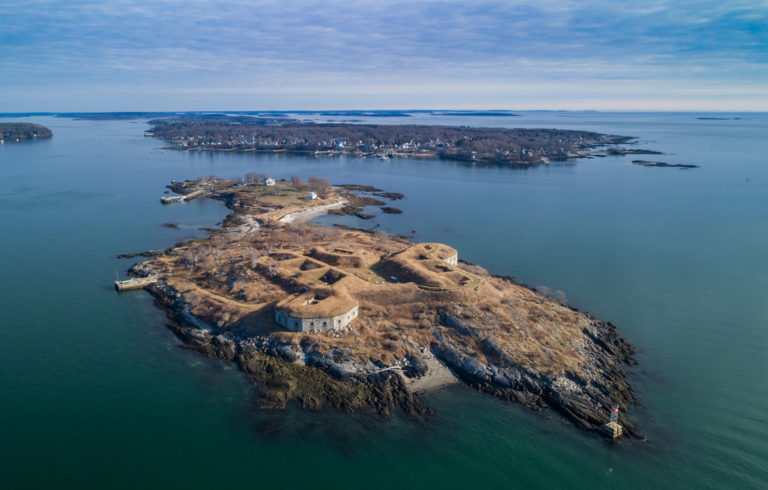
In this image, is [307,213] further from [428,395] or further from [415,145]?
[415,145]

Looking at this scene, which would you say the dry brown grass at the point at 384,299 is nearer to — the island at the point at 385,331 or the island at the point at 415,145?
the island at the point at 385,331

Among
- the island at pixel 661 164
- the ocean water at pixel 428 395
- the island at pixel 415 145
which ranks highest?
the island at pixel 415 145

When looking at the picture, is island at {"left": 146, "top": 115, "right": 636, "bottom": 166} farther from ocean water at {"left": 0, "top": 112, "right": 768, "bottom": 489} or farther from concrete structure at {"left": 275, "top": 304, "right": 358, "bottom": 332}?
concrete structure at {"left": 275, "top": 304, "right": 358, "bottom": 332}

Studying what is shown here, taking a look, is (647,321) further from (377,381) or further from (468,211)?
(468,211)

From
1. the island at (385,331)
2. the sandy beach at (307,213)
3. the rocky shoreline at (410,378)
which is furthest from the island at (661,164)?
the rocky shoreline at (410,378)

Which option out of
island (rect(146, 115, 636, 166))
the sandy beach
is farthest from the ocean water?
island (rect(146, 115, 636, 166))

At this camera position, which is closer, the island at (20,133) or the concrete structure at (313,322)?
the concrete structure at (313,322)
